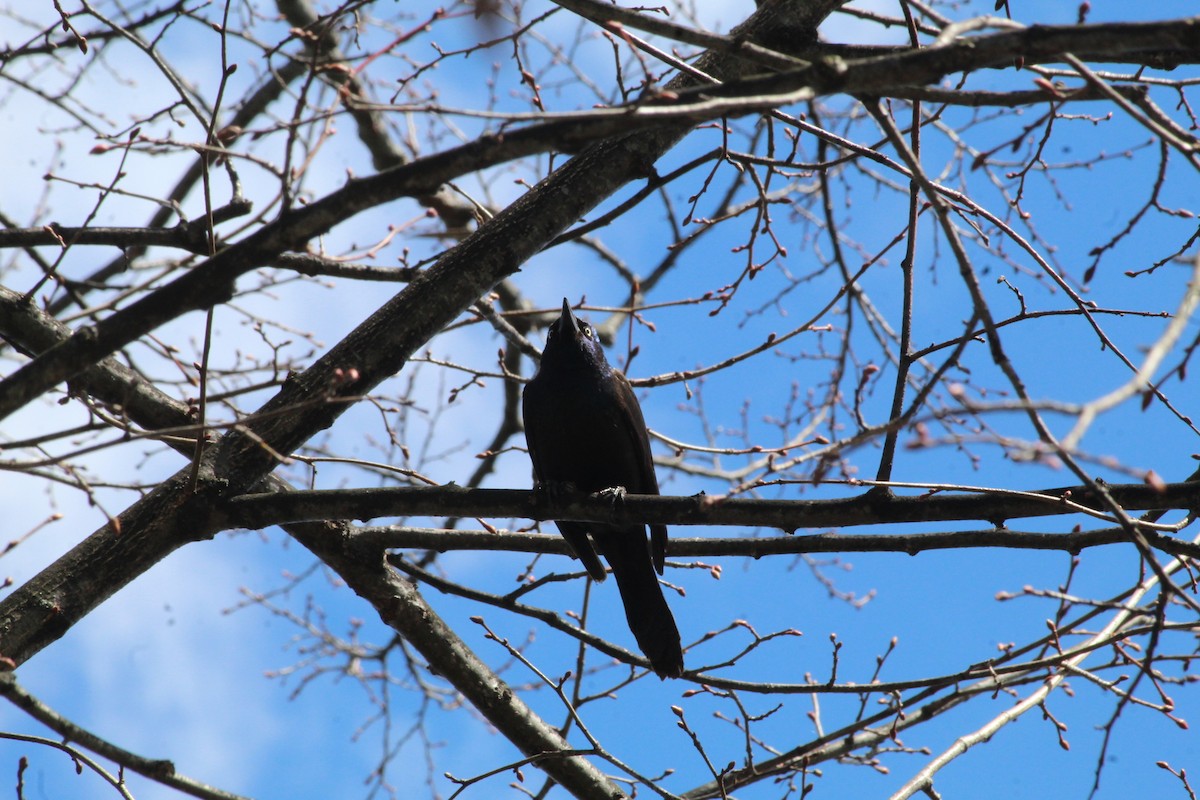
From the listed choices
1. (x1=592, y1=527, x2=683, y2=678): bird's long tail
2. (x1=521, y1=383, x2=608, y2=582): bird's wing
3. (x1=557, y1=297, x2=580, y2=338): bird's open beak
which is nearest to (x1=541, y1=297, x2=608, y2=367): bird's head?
(x1=557, y1=297, x2=580, y2=338): bird's open beak

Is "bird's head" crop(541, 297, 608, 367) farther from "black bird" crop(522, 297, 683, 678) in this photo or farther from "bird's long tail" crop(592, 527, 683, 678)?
"bird's long tail" crop(592, 527, 683, 678)

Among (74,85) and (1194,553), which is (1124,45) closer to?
(1194,553)

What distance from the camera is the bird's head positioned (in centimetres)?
450

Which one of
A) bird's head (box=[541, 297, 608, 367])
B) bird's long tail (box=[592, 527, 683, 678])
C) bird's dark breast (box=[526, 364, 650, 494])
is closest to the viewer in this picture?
bird's long tail (box=[592, 527, 683, 678])

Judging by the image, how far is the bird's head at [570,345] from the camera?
14.8 ft

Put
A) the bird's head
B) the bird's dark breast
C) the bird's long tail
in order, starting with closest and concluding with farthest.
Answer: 1. the bird's long tail
2. the bird's dark breast
3. the bird's head

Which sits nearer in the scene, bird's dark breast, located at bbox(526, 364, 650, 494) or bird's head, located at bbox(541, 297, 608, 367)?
bird's dark breast, located at bbox(526, 364, 650, 494)

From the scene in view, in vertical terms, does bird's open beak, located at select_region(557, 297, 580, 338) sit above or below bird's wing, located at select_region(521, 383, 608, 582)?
above

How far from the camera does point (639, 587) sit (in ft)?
13.6

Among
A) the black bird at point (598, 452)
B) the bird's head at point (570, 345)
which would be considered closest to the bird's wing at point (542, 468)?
the black bird at point (598, 452)

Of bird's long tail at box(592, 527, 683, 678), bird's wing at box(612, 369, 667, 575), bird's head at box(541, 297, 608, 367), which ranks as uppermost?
bird's head at box(541, 297, 608, 367)

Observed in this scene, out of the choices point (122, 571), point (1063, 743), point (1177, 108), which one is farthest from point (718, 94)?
point (1063, 743)

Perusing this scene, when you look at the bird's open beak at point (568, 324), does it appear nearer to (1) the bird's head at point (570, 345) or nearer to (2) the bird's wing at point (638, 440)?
(1) the bird's head at point (570, 345)

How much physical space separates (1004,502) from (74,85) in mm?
4512
